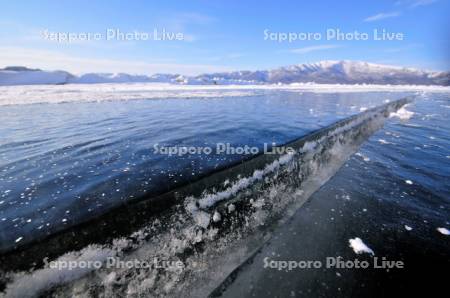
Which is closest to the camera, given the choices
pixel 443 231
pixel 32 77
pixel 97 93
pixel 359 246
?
pixel 359 246

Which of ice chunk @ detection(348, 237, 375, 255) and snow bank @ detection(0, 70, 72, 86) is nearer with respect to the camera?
ice chunk @ detection(348, 237, 375, 255)

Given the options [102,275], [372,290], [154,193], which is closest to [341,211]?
[372,290]

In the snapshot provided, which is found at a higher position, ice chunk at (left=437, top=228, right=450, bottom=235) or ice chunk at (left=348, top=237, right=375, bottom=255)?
ice chunk at (left=437, top=228, right=450, bottom=235)

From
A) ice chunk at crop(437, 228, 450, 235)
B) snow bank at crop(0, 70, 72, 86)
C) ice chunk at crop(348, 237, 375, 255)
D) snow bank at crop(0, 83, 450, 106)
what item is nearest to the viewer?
ice chunk at crop(348, 237, 375, 255)

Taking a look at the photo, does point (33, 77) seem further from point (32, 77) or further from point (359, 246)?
point (359, 246)

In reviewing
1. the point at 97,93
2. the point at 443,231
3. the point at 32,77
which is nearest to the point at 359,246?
the point at 443,231

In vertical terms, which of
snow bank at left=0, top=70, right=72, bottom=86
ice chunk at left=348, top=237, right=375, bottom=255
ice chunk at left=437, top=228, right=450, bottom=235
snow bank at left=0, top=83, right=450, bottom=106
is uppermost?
snow bank at left=0, top=70, right=72, bottom=86

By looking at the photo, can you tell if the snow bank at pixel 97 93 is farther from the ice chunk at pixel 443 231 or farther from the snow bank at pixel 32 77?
the snow bank at pixel 32 77

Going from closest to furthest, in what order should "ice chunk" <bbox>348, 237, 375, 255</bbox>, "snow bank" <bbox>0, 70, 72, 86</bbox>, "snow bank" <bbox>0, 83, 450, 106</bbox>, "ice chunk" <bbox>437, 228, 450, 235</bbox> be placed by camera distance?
"ice chunk" <bbox>348, 237, 375, 255</bbox> → "ice chunk" <bbox>437, 228, 450, 235</bbox> → "snow bank" <bbox>0, 83, 450, 106</bbox> → "snow bank" <bbox>0, 70, 72, 86</bbox>

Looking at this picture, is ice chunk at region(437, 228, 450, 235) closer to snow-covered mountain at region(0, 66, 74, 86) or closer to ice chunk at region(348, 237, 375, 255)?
ice chunk at region(348, 237, 375, 255)

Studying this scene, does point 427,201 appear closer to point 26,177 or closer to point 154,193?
point 154,193

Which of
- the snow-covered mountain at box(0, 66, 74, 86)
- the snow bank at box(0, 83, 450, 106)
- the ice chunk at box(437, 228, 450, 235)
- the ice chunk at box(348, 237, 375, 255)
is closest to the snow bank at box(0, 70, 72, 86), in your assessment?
the snow-covered mountain at box(0, 66, 74, 86)

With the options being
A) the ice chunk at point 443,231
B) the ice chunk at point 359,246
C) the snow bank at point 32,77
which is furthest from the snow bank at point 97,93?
the ice chunk at point 359,246

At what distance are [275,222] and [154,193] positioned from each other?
2.41m
